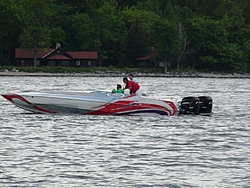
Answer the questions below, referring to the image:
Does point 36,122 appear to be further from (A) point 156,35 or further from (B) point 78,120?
(A) point 156,35

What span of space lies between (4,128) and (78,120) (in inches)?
166

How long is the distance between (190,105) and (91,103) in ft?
15.1

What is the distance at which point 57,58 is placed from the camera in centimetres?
13088

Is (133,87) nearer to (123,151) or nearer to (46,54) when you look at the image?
(123,151)

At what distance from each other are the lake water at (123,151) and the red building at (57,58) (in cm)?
9531

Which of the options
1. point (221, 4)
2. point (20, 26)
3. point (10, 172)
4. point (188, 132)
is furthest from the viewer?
point (221, 4)

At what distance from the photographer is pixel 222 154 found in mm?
23625

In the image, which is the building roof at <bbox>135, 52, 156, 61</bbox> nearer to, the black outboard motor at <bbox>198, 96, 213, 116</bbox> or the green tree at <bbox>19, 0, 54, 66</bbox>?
the green tree at <bbox>19, 0, 54, 66</bbox>

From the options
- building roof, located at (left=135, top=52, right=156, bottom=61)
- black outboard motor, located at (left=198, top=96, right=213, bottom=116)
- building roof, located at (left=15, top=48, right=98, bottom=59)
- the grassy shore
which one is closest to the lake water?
black outboard motor, located at (left=198, top=96, right=213, bottom=116)

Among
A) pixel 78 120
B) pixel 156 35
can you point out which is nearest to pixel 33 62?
pixel 156 35

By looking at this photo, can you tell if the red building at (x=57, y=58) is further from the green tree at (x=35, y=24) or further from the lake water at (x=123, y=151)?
the lake water at (x=123, y=151)

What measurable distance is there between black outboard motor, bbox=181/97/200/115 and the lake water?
0.43 m

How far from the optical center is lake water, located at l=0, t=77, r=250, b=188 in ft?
63.3

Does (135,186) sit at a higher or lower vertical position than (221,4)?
lower
